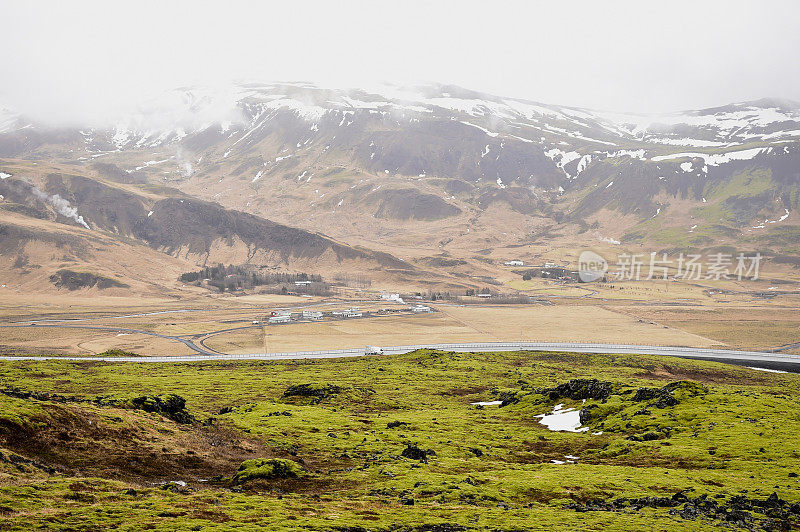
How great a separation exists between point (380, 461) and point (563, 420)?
2573 cm

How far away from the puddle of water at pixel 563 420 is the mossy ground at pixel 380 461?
1.44 m

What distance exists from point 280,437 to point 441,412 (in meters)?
24.4

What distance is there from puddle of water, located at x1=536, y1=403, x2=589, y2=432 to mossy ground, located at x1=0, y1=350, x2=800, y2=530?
1.44 meters

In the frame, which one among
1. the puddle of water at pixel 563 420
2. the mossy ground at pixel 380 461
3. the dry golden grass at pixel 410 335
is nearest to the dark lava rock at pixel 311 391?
the mossy ground at pixel 380 461

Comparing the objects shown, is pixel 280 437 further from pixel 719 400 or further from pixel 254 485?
pixel 719 400

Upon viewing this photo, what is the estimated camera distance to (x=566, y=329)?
636 feet

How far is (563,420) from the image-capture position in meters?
64.6

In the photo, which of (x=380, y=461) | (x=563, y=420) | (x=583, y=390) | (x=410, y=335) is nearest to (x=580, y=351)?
(x=410, y=335)

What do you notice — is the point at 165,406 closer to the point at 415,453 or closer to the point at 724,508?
the point at 415,453

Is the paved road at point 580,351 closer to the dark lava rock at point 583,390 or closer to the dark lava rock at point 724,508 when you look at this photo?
the dark lava rock at point 583,390

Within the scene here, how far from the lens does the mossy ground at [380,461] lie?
1237 inches

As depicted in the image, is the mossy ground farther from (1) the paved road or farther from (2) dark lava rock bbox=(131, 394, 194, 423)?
(1) the paved road

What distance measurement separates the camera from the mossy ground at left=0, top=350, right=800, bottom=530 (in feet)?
103

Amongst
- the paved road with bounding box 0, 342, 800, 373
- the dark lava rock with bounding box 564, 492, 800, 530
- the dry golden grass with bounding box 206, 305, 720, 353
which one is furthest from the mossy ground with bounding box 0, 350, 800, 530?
the dry golden grass with bounding box 206, 305, 720, 353
